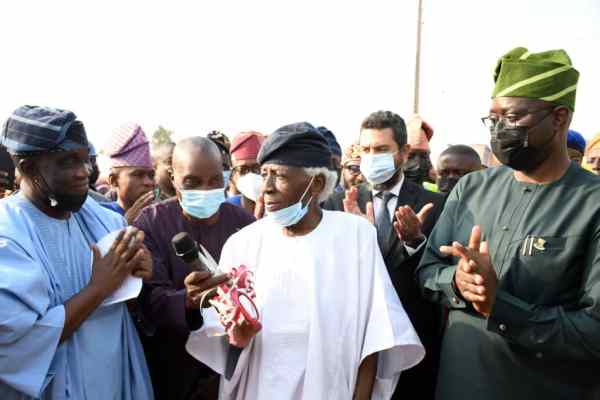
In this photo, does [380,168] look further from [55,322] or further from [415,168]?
[55,322]

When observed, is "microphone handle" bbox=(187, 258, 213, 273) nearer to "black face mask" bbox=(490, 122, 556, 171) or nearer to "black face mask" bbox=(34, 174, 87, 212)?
"black face mask" bbox=(34, 174, 87, 212)

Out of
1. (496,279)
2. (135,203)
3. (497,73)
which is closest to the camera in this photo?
(496,279)

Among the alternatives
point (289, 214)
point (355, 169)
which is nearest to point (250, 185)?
point (355, 169)

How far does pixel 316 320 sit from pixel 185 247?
2.40 feet

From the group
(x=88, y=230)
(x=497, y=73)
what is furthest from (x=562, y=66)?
(x=88, y=230)

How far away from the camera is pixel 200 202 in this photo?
3.32 m

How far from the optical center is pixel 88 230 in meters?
2.80

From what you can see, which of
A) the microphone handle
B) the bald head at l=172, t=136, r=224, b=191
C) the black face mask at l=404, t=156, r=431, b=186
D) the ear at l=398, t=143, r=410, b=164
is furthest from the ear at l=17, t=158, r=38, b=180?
the black face mask at l=404, t=156, r=431, b=186

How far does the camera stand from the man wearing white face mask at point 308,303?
8.16ft

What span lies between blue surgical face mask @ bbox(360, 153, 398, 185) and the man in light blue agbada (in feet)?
6.70

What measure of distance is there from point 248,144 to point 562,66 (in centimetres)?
354

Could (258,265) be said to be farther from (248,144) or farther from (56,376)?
(248,144)

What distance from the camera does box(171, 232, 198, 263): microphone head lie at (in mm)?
2300

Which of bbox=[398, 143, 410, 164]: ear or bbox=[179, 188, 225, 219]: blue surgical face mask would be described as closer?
bbox=[179, 188, 225, 219]: blue surgical face mask
